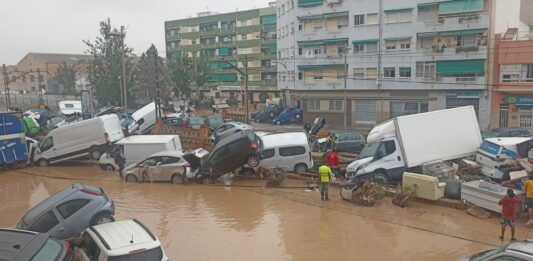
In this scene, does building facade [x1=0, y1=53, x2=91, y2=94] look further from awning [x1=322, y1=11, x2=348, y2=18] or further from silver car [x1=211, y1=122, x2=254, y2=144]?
silver car [x1=211, y1=122, x2=254, y2=144]

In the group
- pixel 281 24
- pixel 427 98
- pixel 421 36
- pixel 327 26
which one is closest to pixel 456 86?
pixel 427 98

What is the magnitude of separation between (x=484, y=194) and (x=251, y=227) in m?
6.86

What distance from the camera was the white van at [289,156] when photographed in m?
19.1

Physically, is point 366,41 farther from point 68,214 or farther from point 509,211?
point 68,214

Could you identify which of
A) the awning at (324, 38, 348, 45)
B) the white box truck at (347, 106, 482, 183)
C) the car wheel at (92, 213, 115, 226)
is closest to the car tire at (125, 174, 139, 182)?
the car wheel at (92, 213, 115, 226)

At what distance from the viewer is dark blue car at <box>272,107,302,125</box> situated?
4309cm

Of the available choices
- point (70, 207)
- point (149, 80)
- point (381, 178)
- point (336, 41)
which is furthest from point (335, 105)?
point (70, 207)

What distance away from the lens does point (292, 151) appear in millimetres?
19156

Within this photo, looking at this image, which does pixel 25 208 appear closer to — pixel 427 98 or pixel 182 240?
pixel 182 240

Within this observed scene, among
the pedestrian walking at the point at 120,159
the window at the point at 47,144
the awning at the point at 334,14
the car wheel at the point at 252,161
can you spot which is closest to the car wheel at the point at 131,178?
the pedestrian walking at the point at 120,159

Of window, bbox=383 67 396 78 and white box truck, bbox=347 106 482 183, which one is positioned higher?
window, bbox=383 67 396 78

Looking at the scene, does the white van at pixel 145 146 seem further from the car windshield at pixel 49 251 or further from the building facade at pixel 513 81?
the building facade at pixel 513 81

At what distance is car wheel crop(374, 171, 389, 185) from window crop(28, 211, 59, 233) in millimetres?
10733

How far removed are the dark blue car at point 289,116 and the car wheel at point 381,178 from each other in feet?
86.1
